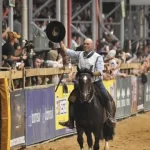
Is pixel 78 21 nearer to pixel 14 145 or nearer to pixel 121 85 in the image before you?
pixel 121 85

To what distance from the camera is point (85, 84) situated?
1377cm

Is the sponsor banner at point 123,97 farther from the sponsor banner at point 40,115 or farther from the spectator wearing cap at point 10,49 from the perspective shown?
the spectator wearing cap at point 10,49

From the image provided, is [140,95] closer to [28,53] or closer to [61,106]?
[61,106]

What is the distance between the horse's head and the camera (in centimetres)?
1378

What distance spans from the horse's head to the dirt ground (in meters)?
2.74

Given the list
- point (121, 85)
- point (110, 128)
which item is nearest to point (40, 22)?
point (121, 85)

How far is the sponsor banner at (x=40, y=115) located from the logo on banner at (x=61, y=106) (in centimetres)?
33

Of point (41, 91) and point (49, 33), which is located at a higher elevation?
point (49, 33)

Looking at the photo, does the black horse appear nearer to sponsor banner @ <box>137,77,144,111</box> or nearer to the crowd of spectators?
the crowd of spectators

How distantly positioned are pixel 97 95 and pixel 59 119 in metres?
3.57

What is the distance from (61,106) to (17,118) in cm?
304

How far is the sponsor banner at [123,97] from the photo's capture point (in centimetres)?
2328

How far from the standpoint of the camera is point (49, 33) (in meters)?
14.7

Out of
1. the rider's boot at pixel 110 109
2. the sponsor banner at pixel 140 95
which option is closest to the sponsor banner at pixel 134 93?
the sponsor banner at pixel 140 95
